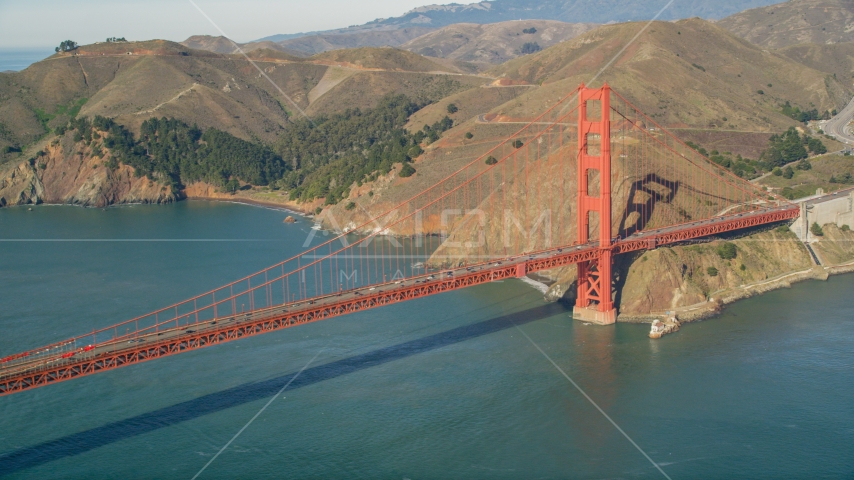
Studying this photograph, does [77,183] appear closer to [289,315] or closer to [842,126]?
[289,315]

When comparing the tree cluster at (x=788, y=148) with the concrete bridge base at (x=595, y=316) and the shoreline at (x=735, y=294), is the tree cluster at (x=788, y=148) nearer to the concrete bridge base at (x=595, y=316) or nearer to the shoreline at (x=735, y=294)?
the shoreline at (x=735, y=294)

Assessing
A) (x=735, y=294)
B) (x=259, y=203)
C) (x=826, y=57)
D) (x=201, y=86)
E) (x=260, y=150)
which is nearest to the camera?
(x=735, y=294)

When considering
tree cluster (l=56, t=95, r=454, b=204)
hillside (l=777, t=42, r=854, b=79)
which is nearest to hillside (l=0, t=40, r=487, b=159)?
tree cluster (l=56, t=95, r=454, b=204)

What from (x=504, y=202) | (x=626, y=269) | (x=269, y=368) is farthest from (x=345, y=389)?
(x=504, y=202)

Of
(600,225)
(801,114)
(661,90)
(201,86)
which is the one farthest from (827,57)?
(600,225)

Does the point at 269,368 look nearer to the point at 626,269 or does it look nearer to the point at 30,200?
the point at 626,269

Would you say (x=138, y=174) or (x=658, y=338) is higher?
(x=138, y=174)
